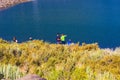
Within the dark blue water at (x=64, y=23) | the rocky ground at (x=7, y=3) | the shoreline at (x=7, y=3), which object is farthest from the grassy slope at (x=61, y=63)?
the rocky ground at (x=7, y=3)

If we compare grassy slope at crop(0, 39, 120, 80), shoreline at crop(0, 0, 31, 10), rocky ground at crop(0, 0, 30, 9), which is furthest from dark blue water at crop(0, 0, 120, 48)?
grassy slope at crop(0, 39, 120, 80)

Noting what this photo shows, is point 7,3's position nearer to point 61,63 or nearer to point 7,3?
point 7,3

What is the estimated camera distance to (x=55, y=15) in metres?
71.7

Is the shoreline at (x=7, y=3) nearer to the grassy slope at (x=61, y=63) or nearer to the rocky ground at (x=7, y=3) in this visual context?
the rocky ground at (x=7, y=3)

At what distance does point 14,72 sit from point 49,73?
3.89ft

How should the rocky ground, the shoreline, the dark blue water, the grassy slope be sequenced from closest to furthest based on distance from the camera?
the grassy slope
the dark blue water
the shoreline
the rocky ground

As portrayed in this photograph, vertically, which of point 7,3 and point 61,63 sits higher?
point 7,3

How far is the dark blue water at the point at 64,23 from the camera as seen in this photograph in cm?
5019

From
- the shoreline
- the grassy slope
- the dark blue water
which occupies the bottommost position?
the grassy slope

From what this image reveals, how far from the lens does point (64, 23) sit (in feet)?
203

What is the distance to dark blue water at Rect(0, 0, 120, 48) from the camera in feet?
165

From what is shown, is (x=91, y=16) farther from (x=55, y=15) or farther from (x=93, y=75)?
(x=93, y=75)

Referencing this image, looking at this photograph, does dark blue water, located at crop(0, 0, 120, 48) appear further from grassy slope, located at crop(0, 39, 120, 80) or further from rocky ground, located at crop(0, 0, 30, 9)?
grassy slope, located at crop(0, 39, 120, 80)

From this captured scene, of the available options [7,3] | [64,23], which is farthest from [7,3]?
[64,23]
